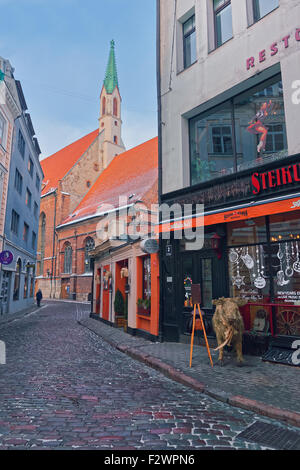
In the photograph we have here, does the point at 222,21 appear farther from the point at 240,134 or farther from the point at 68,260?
the point at 68,260

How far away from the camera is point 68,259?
42.5 m

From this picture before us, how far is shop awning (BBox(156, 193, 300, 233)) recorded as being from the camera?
6908mm

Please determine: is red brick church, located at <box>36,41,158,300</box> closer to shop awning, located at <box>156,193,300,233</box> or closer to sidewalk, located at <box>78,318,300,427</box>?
shop awning, located at <box>156,193,300,233</box>

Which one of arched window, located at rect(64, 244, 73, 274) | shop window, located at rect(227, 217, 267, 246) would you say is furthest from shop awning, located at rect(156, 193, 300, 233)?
arched window, located at rect(64, 244, 73, 274)

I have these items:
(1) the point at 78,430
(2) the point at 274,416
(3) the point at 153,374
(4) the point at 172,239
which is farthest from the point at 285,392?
(4) the point at 172,239

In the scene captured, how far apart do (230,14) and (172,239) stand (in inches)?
271

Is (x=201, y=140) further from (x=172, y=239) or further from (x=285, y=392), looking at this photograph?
(x=285, y=392)

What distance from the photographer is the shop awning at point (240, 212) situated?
6908 mm

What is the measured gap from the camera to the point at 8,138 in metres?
→ 19.1

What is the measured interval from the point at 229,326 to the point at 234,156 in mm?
4766

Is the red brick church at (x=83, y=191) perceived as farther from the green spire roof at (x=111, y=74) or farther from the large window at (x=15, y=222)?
the large window at (x=15, y=222)

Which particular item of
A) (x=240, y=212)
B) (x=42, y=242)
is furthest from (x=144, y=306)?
(x=42, y=242)

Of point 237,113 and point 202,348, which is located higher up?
point 237,113

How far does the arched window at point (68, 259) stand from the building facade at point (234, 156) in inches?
1301
